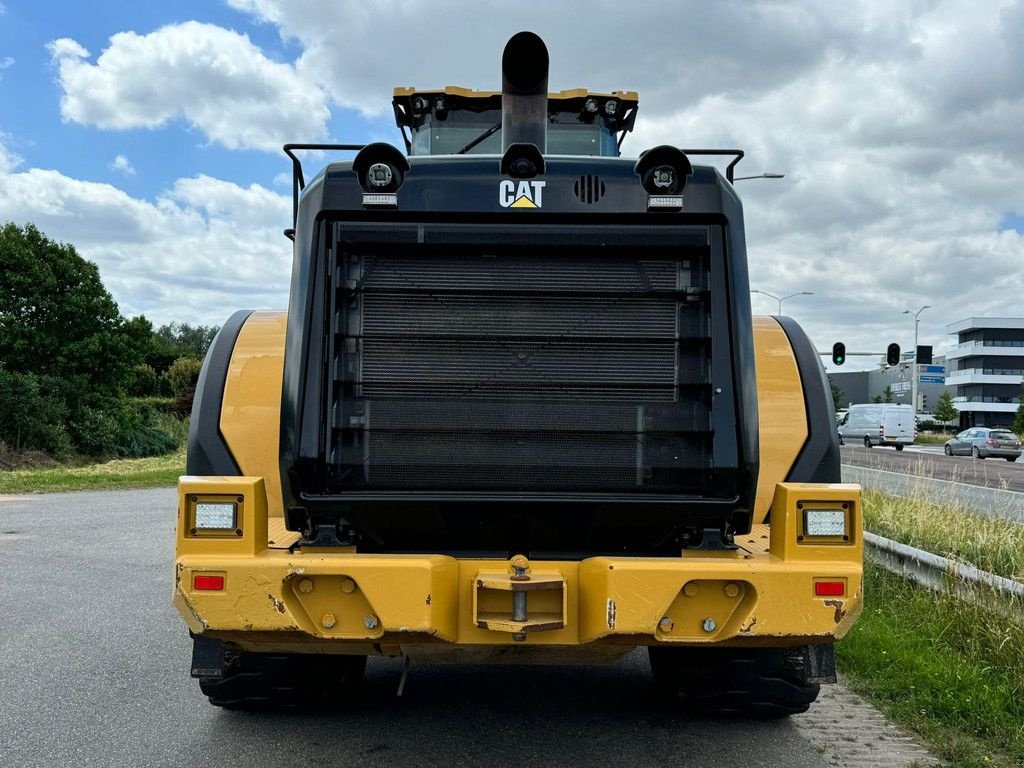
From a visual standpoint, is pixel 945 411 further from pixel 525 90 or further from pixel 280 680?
pixel 280 680

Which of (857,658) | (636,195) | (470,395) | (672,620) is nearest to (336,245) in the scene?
(470,395)

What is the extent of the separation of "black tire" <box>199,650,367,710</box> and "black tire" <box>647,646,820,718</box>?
145 cm

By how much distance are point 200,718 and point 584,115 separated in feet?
13.4

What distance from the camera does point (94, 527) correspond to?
11820 mm

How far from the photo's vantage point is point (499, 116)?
5.82 m

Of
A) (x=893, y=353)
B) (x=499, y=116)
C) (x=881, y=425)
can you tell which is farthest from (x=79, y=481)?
(x=881, y=425)

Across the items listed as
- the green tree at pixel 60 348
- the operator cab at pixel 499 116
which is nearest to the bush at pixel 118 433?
the green tree at pixel 60 348

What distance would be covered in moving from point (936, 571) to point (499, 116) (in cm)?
432

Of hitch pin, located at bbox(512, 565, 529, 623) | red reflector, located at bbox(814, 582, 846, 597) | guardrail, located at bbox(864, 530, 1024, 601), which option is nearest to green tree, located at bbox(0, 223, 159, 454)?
guardrail, located at bbox(864, 530, 1024, 601)

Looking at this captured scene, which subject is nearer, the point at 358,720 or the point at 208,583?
the point at 208,583

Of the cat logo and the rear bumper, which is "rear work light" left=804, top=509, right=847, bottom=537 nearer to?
the rear bumper

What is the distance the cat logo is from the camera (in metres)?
3.45

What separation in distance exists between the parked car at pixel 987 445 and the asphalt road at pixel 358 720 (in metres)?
37.8

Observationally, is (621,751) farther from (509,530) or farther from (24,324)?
(24,324)
